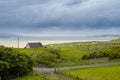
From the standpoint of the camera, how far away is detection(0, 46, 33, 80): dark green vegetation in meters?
50.1

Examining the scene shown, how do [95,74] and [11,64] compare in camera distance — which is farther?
[95,74]

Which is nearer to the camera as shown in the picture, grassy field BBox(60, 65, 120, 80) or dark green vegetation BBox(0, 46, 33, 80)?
dark green vegetation BBox(0, 46, 33, 80)

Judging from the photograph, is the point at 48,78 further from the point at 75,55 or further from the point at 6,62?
the point at 75,55

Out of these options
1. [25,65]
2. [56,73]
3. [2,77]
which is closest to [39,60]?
[56,73]

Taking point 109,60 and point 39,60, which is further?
point 109,60

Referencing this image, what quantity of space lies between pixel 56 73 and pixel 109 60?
80.7 ft

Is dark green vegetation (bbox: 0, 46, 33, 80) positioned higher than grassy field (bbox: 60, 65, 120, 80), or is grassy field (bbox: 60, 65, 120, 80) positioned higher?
dark green vegetation (bbox: 0, 46, 33, 80)

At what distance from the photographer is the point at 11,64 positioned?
51562mm

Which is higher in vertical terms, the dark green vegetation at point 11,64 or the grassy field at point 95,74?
the dark green vegetation at point 11,64

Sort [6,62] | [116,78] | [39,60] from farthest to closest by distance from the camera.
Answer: [39,60], [116,78], [6,62]

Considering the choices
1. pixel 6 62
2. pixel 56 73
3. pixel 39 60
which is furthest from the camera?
pixel 39 60

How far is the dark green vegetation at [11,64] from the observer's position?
5006 centimetres

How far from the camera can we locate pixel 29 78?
52750 mm

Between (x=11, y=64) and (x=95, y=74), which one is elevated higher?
(x=11, y=64)
